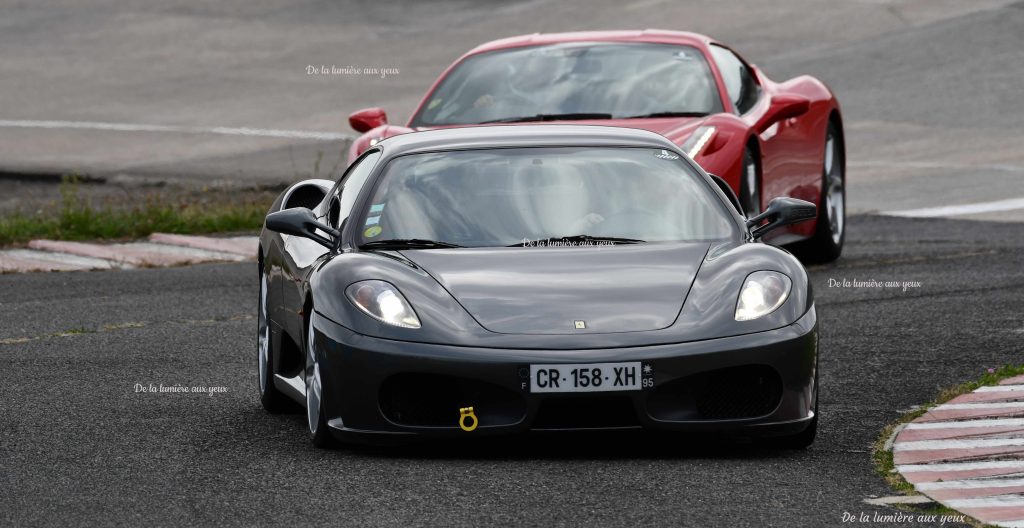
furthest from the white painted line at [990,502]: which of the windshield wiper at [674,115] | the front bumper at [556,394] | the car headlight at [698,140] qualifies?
the windshield wiper at [674,115]

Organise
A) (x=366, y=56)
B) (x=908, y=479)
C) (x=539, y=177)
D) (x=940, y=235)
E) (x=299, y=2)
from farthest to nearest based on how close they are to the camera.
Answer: (x=299, y=2), (x=366, y=56), (x=940, y=235), (x=539, y=177), (x=908, y=479)

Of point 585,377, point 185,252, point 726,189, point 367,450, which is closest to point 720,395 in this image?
point 585,377

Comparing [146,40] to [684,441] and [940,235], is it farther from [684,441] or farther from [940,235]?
[684,441]

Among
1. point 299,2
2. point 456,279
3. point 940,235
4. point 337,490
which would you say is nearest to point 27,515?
point 337,490

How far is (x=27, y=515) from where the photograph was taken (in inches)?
228

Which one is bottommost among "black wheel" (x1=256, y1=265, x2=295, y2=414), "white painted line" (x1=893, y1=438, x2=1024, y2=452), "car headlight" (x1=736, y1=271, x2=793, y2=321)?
"black wheel" (x1=256, y1=265, x2=295, y2=414)

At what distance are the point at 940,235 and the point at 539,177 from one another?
7.71 metres

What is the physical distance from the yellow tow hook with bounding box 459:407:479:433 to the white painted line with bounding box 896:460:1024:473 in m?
1.37

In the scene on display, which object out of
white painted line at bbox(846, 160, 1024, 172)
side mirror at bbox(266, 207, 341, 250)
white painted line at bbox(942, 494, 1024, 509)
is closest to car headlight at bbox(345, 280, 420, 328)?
side mirror at bbox(266, 207, 341, 250)

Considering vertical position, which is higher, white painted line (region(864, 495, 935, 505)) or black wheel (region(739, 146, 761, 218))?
white painted line (region(864, 495, 935, 505))

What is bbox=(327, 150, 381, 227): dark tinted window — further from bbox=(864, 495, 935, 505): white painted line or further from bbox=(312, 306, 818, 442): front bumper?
bbox=(864, 495, 935, 505): white painted line

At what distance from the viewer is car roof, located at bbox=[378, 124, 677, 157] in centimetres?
778

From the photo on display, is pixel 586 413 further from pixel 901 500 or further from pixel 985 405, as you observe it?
pixel 985 405

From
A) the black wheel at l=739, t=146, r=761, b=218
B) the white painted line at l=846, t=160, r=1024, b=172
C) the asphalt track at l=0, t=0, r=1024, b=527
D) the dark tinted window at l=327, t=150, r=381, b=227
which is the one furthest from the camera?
the white painted line at l=846, t=160, r=1024, b=172
